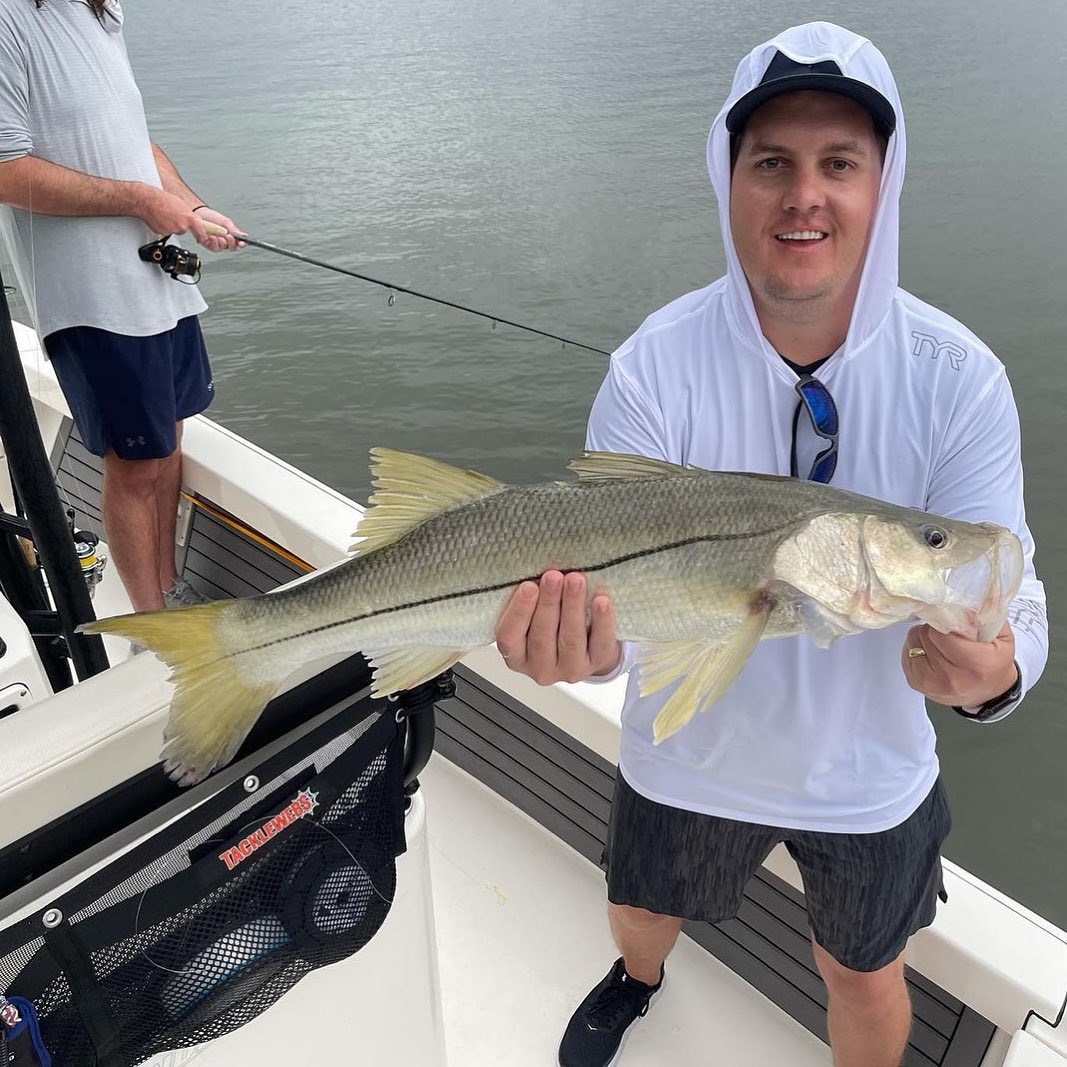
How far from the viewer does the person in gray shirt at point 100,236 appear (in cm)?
246

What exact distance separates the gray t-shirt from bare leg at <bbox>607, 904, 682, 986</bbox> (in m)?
2.12

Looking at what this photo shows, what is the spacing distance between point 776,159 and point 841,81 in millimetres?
151

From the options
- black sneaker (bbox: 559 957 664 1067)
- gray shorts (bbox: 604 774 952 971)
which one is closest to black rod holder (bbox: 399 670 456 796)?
gray shorts (bbox: 604 774 952 971)

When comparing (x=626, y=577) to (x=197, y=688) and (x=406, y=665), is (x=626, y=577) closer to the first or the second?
(x=406, y=665)

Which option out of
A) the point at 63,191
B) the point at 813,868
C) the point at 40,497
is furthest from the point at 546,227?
the point at 813,868

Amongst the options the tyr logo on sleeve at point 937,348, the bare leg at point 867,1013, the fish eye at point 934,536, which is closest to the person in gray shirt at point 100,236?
the tyr logo on sleeve at point 937,348

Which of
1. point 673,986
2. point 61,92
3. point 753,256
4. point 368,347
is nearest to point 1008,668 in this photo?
point 753,256

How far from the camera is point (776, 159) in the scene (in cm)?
156

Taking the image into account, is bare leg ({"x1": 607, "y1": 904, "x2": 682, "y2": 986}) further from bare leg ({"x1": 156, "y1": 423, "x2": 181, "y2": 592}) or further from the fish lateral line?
bare leg ({"x1": 156, "y1": 423, "x2": 181, "y2": 592})

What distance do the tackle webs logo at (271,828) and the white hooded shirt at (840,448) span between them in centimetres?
66

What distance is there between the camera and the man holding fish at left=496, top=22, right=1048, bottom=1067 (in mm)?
1493

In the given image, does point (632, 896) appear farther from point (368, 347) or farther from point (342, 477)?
point (368, 347)

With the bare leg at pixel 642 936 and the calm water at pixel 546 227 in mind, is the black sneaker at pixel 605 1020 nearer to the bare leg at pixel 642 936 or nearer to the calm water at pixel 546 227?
the bare leg at pixel 642 936

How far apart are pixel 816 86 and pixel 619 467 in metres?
0.67
